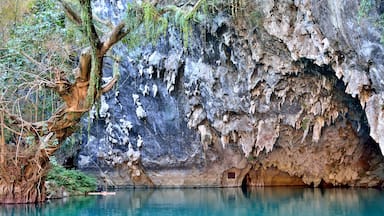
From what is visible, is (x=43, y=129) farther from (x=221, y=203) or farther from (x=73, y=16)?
(x=221, y=203)

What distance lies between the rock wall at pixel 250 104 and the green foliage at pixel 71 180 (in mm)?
1234

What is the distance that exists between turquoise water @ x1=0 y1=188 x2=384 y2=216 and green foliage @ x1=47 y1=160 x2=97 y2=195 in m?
0.51

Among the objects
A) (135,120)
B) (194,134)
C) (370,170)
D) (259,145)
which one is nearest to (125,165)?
(135,120)

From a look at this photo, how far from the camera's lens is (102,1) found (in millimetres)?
12141

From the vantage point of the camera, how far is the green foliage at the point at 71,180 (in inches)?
415

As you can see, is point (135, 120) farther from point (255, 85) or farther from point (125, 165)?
point (255, 85)

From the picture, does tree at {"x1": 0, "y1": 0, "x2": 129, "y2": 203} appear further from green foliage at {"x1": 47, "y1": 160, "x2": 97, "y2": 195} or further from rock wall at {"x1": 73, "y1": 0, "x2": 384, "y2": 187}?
green foliage at {"x1": 47, "y1": 160, "x2": 97, "y2": 195}

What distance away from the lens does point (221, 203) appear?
9.36 meters

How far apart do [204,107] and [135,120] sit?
2.12m

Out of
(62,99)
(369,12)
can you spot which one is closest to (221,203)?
(62,99)

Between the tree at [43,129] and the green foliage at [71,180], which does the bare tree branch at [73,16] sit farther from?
the green foliage at [71,180]

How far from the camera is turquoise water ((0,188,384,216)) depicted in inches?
312

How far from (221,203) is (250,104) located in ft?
8.25

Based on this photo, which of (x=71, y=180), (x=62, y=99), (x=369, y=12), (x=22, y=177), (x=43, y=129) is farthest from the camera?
(x=71, y=180)
